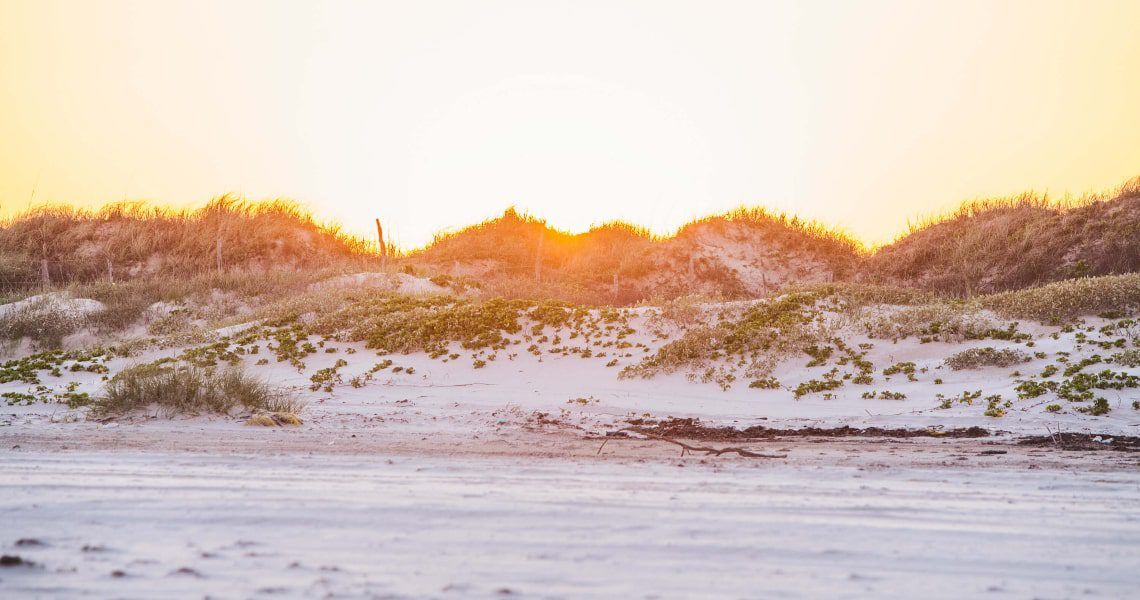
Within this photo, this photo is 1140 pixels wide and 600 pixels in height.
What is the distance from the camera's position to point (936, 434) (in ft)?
26.1

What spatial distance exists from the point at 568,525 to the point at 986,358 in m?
9.56

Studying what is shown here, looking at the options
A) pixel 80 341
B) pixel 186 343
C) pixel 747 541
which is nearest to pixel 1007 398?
pixel 747 541

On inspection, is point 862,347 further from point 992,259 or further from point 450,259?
point 450,259

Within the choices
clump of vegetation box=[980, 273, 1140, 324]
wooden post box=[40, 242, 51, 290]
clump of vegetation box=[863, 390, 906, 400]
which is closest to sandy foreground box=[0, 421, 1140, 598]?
clump of vegetation box=[863, 390, 906, 400]

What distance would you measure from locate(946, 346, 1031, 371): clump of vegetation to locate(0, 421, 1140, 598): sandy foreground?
4.51 m

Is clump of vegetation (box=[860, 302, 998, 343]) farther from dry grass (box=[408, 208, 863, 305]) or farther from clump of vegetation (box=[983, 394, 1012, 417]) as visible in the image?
dry grass (box=[408, 208, 863, 305])

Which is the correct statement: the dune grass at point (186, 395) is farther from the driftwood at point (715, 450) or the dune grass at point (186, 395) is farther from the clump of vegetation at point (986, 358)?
the clump of vegetation at point (986, 358)

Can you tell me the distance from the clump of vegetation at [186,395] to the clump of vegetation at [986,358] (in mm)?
10279

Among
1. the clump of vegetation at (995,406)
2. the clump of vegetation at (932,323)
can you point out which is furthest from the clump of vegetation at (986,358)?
the clump of vegetation at (995,406)

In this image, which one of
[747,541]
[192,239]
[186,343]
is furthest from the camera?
[192,239]

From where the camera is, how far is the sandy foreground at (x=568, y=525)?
10.5ft

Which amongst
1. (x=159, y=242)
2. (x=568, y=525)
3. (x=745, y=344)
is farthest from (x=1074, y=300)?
(x=159, y=242)

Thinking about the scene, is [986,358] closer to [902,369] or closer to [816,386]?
[902,369]

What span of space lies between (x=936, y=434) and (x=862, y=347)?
484cm
